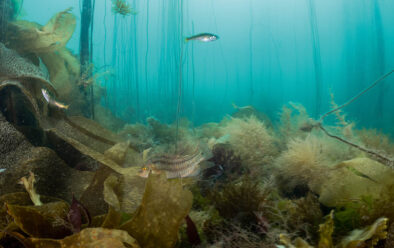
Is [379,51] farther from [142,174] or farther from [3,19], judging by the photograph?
[3,19]

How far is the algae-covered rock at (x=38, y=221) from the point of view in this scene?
1.20 metres

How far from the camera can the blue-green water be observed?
5898mm

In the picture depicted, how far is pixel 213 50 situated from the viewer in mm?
16750

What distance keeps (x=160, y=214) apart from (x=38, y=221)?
73 centimetres

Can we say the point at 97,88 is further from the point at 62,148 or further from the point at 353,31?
the point at 353,31

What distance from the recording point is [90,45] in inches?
182

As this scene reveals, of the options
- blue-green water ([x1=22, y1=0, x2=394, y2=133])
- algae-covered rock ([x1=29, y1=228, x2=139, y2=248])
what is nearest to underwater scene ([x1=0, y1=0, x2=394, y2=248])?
algae-covered rock ([x1=29, y1=228, x2=139, y2=248])

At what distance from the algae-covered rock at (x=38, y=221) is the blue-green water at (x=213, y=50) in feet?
9.97

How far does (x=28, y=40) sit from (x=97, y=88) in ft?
7.61

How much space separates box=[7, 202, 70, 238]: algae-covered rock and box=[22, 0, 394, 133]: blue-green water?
304 centimetres

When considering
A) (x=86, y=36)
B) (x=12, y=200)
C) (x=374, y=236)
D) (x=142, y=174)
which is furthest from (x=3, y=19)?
(x=374, y=236)

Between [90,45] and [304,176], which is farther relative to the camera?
[90,45]

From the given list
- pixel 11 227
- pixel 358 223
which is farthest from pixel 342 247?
pixel 11 227

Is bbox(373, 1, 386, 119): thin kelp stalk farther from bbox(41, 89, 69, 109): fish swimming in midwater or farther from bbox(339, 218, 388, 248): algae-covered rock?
bbox(41, 89, 69, 109): fish swimming in midwater
